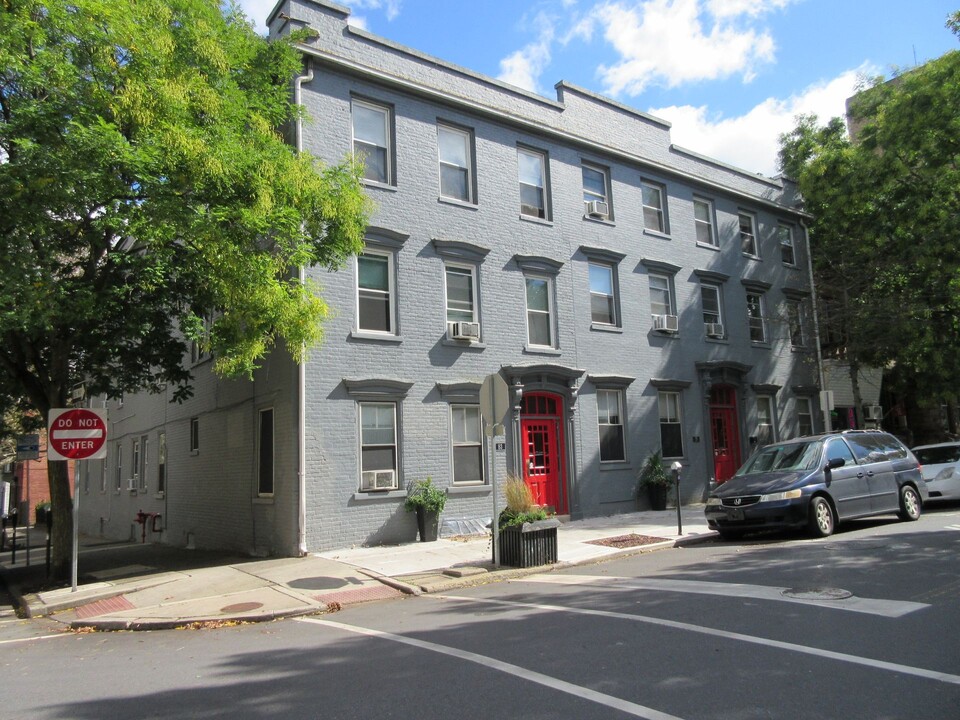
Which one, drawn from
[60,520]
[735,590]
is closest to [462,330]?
[60,520]

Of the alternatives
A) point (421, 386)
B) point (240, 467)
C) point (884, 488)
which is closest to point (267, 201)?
point (421, 386)

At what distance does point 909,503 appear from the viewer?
13.3 meters

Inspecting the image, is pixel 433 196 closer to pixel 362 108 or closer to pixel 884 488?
pixel 362 108

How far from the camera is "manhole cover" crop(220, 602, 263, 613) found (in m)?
9.02

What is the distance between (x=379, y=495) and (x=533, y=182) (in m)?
8.55

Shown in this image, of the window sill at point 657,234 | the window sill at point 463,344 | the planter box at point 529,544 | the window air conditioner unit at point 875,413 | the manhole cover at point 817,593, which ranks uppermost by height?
the window sill at point 657,234

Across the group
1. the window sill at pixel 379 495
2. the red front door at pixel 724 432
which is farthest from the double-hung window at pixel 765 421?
the window sill at pixel 379 495

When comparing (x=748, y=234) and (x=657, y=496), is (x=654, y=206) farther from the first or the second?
(x=657, y=496)

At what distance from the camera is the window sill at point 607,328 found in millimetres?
18027

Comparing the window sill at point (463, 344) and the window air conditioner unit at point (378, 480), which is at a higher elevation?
the window sill at point (463, 344)

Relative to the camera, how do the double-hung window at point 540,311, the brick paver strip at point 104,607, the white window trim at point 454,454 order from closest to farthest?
the brick paver strip at point 104,607 → the white window trim at point 454,454 → the double-hung window at point 540,311

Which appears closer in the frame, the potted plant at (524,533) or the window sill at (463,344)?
the potted plant at (524,533)

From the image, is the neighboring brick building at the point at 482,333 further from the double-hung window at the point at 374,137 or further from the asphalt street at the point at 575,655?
the asphalt street at the point at 575,655

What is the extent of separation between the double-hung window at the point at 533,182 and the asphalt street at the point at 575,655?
1039 centimetres
